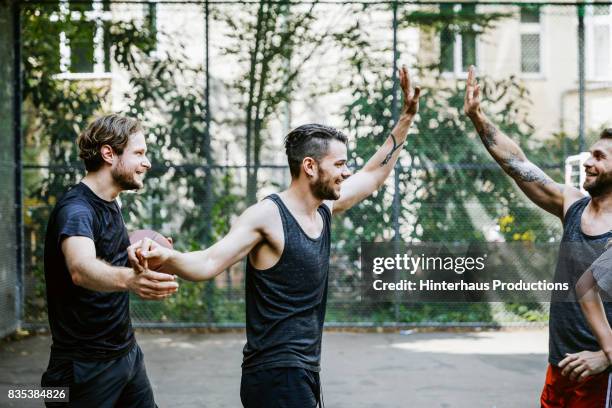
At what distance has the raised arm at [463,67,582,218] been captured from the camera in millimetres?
3775

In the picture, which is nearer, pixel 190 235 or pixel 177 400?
pixel 177 400

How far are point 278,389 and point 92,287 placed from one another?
0.88 m

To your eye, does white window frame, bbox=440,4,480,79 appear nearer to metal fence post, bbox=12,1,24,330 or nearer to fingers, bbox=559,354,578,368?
metal fence post, bbox=12,1,24,330

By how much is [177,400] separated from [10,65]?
4.80 metres

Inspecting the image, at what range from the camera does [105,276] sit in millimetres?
2770

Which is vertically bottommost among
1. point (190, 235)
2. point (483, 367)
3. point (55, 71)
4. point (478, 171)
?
point (483, 367)

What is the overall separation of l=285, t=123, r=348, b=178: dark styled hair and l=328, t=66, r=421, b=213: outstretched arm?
0.42 metres

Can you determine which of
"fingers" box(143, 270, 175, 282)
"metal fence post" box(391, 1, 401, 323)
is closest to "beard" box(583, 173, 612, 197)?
"fingers" box(143, 270, 175, 282)

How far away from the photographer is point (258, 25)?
8859 mm

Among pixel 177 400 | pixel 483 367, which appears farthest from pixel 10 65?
pixel 483 367

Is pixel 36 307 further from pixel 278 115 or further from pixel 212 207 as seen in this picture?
pixel 278 115

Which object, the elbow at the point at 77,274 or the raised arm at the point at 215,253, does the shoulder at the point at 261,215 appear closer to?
the raised arm at the point at 215,253

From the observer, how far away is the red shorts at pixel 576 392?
330 cm

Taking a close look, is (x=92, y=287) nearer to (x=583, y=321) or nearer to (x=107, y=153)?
(x=107, y=153)
